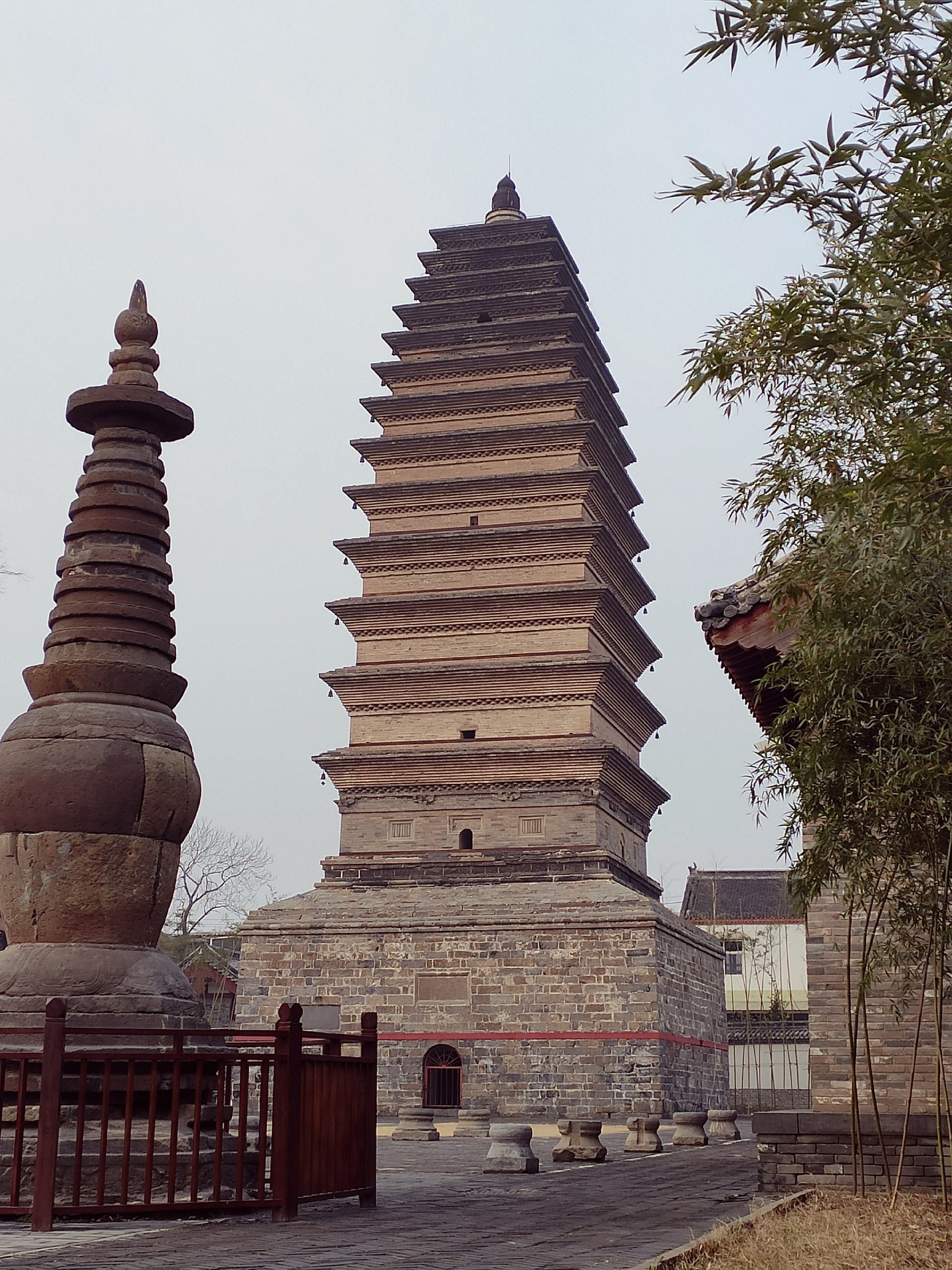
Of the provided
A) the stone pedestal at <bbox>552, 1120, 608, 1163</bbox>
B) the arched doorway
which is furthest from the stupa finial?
the arched doorway

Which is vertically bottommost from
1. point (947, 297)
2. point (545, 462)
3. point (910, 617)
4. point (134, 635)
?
point (910, 617)

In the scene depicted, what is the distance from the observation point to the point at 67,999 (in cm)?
838

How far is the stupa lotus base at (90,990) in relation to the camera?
27.3 feet

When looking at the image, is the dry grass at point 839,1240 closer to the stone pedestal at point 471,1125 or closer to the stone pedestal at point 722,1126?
the stone pedestal at point 471,1125

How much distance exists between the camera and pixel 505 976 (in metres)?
23.6

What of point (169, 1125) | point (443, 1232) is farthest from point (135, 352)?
point (443, 1232)

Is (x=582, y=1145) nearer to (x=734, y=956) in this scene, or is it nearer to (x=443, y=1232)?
(x=443, y=1232)

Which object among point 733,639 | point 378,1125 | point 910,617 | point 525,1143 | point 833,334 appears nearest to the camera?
point 833,334

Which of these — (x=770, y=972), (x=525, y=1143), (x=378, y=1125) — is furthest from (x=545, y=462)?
(x=770, y=972)

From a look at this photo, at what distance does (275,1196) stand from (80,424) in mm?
5651

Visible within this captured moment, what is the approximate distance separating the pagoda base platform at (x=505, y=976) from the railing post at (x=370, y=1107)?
1455 cm

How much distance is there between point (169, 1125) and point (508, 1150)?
15.7 ft

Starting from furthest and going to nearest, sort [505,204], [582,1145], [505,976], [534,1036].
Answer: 1. [505,204]
2. [505,976]
3. [534,1036]
4. [582,1145]

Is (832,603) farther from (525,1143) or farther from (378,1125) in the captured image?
(378,1125)
